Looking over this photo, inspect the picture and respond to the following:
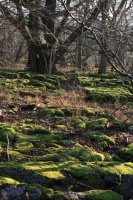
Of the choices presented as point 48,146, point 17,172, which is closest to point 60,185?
point 17,172

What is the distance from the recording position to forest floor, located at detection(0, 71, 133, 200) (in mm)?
6366

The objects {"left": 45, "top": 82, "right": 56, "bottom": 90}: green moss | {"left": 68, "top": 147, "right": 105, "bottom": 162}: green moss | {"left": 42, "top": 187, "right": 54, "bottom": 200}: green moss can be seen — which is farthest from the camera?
{"left": 45, "top": 82, "right": 56, "bottom": 90}: green moss

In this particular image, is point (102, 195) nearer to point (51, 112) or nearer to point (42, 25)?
point (51, 112)

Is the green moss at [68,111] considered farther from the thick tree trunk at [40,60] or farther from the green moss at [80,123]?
the thick tree trunk at [40,60]

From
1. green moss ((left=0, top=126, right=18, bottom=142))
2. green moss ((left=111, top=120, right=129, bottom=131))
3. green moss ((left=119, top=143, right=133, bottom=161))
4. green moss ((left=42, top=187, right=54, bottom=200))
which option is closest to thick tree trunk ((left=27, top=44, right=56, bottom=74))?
green moss ((left=111, top=120, right=129, bottom=131))

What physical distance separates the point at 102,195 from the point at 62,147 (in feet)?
7.85

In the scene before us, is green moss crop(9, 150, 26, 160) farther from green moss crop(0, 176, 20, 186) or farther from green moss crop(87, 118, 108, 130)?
green moss crop(87, 118, 108, 130)

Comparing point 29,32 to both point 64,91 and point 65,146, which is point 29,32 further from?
point 65,146

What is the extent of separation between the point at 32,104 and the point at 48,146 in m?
4.29

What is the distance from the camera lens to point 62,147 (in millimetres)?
8492

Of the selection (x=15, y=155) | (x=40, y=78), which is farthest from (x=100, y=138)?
(x=40, y=78)

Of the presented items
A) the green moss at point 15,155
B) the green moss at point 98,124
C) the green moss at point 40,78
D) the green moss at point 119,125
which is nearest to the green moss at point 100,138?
the green moss at point 98,124

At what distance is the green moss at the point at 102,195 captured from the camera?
6115mm

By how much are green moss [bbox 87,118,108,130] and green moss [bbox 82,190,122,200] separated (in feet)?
13.4
